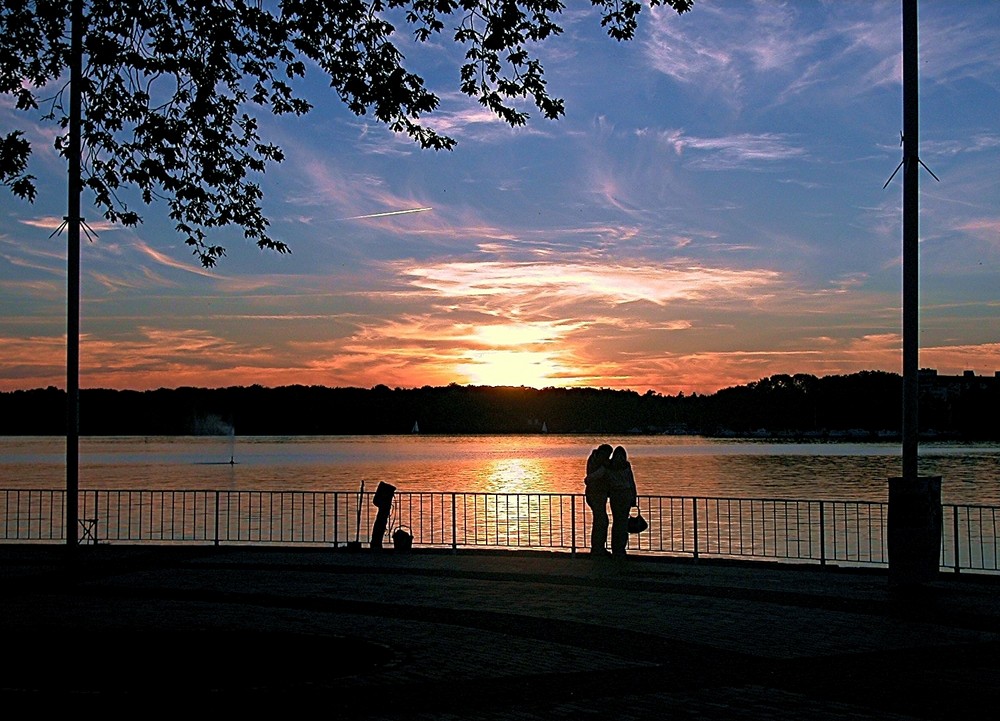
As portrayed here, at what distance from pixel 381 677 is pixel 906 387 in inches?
328

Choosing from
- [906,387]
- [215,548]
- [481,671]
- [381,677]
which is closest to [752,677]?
[481,671]

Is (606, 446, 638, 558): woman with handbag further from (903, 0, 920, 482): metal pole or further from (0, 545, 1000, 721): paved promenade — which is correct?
(903, 0, 920, 482): metal pole

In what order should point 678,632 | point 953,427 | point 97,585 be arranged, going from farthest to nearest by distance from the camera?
point 953,427 → point 97,585 → point 678,632

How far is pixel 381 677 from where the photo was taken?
33.1ft

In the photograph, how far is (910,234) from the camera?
15.5 m

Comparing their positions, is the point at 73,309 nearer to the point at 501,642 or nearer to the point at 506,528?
the point at 501,642

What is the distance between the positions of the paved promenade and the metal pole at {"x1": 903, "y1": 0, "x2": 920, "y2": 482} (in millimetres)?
2307

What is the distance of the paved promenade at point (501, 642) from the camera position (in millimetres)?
9242

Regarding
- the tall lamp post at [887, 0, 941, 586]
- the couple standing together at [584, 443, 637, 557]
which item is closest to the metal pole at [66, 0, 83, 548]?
the couple standing together at [584, 443, 637, 557]

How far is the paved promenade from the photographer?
30.3ft

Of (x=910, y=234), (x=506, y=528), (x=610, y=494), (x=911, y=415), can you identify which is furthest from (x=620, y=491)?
(x=506, y=528)

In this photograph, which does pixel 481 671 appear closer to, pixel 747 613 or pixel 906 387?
pixel 747 613

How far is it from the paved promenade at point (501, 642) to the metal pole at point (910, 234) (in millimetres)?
2307

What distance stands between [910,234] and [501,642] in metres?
7.76
